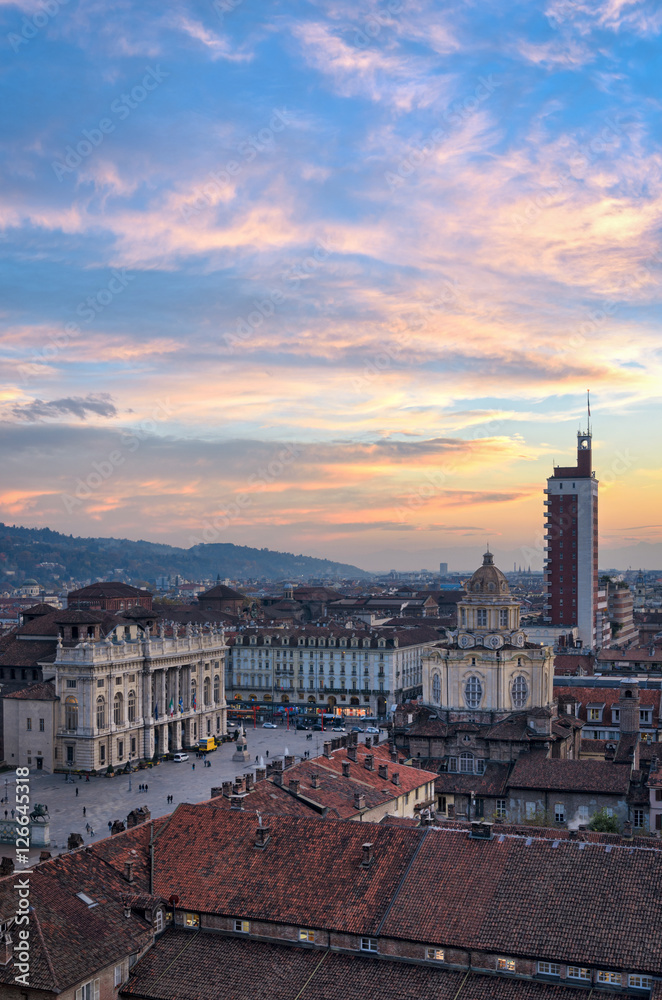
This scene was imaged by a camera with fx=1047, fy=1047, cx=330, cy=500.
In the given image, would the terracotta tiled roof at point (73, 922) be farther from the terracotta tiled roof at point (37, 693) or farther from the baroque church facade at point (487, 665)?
the terracotta tiled roof at point (37, 693)

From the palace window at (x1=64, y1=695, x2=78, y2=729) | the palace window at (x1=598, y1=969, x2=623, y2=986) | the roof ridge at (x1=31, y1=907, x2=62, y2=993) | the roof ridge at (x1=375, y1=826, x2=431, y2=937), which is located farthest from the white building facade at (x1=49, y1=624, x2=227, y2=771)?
the palace window at (x1=598, y1=969, x2=623, y2=986)

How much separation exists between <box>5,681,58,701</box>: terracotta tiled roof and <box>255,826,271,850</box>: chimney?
251ft

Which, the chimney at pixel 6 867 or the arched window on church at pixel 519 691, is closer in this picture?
the chimney at pixel 6 867

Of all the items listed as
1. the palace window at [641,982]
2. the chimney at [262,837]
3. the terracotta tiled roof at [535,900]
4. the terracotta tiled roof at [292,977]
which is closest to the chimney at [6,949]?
the terracotta tiled roof at [292,977]

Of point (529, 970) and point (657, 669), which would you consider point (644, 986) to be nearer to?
point (529, 970)

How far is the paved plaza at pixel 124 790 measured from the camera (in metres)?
91.9

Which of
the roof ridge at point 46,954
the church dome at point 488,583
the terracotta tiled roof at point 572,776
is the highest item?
the church dome at point 488,583

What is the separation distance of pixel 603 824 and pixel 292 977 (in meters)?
37.2

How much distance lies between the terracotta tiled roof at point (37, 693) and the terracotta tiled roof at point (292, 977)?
7966cm

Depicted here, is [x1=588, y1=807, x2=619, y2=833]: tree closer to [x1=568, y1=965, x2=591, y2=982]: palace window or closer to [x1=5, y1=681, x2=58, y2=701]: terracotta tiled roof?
[x1=568, y1=965, x2=591, y2=982]: palace window

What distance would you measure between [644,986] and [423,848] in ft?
37.4

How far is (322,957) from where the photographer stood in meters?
43.4

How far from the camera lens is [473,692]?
350ft

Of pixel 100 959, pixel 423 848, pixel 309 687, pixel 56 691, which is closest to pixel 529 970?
pixel 423 848
